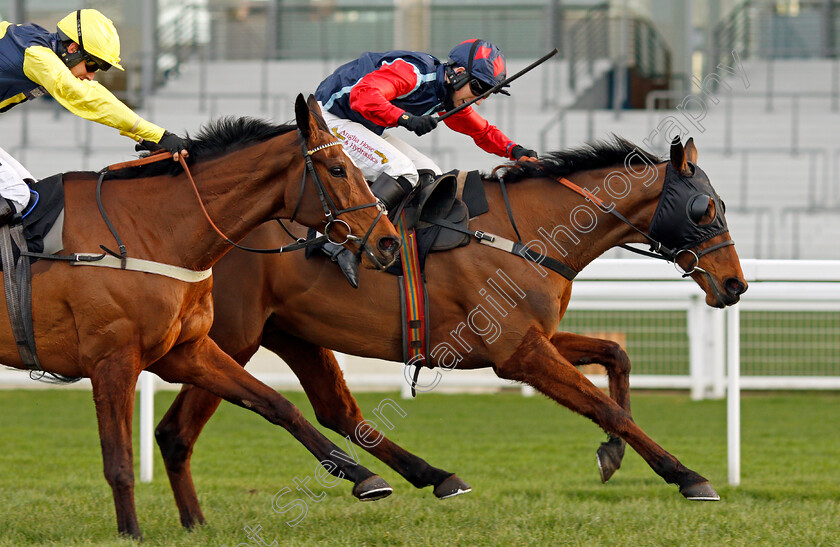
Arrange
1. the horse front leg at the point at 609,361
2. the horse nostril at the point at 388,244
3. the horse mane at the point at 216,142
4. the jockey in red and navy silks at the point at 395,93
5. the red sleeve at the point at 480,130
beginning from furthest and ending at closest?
the red sleeve at the point at 480,130, the horse front leg at the point at 609,361, the jockey in red and navy silks at the point at 395,93, the horse mane at the point at 216,142, the horse nostril at the point at 388,244

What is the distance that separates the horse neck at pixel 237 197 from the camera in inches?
147

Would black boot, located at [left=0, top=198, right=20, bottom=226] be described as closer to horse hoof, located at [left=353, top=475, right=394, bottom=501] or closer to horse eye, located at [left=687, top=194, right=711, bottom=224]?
horse hoof, located at [left=353, top=475, right=394, bottom=501]

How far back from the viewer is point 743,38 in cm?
1625

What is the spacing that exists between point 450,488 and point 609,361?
847mm

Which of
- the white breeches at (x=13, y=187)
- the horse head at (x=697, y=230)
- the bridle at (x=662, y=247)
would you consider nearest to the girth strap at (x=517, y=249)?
the bridle at (x=662, y=247)

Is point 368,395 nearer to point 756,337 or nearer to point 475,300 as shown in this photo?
point 756,337

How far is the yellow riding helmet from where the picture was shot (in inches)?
148

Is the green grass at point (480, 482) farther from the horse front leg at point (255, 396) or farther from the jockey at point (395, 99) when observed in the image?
the jockey at point (395, 99)

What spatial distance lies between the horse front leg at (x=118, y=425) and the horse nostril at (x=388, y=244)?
37.6 inches

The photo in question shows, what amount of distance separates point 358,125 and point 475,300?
0.92 m


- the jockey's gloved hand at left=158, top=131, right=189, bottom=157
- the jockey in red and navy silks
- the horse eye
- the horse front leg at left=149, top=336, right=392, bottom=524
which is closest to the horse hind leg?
the horse front leg at left=149, top=336, right=392, bottom=524

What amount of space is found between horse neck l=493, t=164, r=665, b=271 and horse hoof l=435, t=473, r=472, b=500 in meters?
0.99

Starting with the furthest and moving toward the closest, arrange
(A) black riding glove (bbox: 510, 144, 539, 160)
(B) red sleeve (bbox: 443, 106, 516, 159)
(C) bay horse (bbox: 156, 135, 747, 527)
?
(B) red sleeve (bbox: 443, 106, 516, 159) < (A) black riding glove (bbox: 510, 144, 539, 160) < (C) bay horse (bbox: 156, 135, 747, 527)

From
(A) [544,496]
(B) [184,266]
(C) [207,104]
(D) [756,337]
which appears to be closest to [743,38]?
(C) [207,104]
